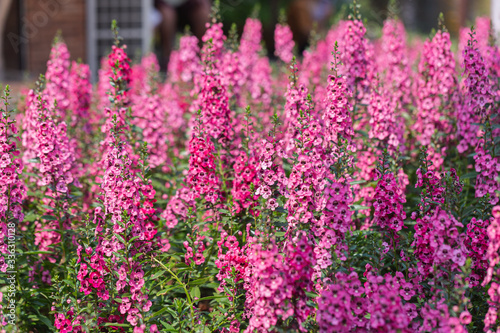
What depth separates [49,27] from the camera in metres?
15.1

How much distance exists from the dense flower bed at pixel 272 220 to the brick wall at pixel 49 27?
973 cm

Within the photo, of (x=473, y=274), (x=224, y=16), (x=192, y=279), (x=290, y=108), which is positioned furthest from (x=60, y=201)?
(x=224, y=16)

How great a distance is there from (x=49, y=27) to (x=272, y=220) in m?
13.3

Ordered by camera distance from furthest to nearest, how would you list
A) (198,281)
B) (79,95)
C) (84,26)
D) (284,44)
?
(84,26)
(284,44)
(79,95)
(198,281)

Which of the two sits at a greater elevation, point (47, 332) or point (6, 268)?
point (6, 268)

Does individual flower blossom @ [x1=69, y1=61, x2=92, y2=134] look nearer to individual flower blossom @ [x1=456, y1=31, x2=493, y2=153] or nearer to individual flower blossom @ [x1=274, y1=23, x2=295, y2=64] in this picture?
individual flower blossom @ [x1=274, y1=23, x2=295, y2=64]

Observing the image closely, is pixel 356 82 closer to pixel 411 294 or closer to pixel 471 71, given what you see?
pixel 471 71

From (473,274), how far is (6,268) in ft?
10.6

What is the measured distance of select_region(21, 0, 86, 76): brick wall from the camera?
15031 millimetres

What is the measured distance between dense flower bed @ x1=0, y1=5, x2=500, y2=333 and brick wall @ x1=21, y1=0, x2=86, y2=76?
973cm

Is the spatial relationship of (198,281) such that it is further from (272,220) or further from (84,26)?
(84,26)

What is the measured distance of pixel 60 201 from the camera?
4770mm

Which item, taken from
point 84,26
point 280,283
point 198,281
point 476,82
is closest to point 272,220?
point 280,283

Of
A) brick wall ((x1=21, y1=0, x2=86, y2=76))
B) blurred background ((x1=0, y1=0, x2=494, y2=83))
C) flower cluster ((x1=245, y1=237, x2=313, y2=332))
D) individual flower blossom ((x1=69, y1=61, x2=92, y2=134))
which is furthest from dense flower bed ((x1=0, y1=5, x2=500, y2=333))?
brick wall ((x1=21, y1=0, x2=86, y2=76))
